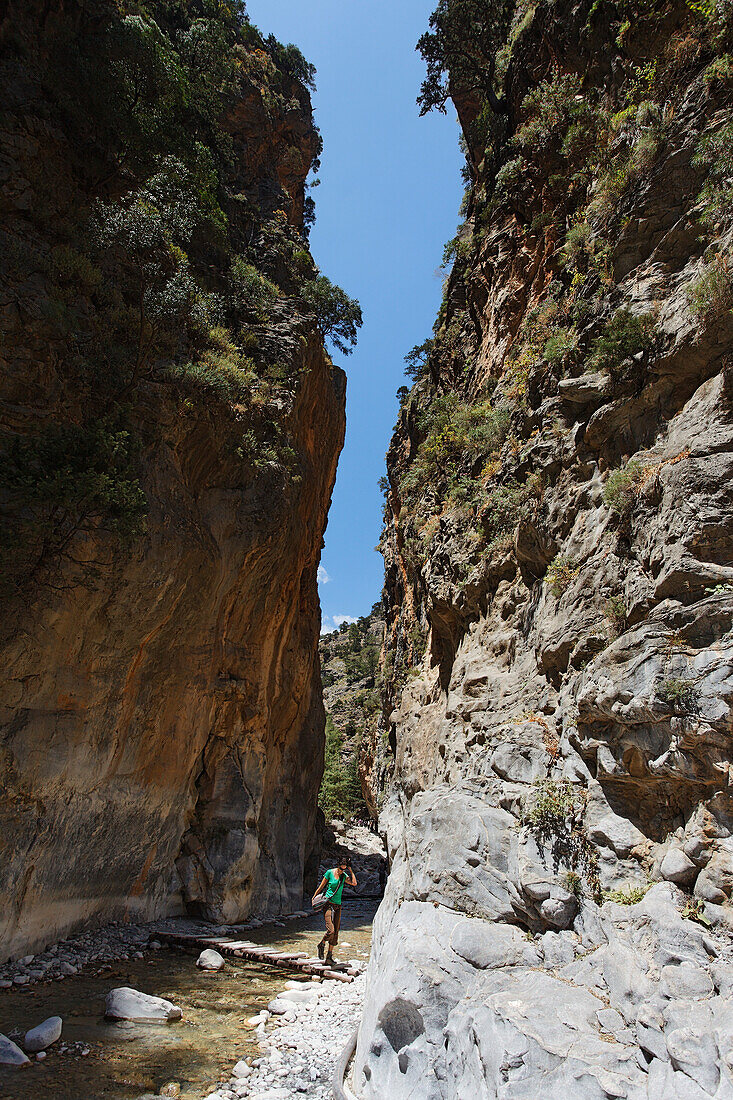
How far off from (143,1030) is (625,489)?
8.77 m

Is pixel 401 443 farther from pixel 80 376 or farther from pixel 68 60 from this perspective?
pixel 68 60

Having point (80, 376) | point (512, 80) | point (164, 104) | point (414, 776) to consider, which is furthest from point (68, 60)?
point (414, 776)

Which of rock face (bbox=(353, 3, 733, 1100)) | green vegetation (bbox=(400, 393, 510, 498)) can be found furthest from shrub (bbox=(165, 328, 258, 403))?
rock face (bbox=(353, 3, 733, 1100))

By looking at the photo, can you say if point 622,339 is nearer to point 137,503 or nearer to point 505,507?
point 505,507

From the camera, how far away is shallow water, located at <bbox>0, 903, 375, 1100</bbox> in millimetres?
5555

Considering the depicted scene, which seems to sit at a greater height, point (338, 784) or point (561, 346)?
point (561, 346)

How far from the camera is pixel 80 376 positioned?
36.7 ft

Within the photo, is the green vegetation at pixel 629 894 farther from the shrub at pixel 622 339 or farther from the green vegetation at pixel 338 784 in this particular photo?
the green vegetation at pixel 338 784

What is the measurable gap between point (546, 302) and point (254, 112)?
2176 centimetres

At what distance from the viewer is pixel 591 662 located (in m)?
5.55

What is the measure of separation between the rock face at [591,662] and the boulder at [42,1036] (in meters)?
3.81

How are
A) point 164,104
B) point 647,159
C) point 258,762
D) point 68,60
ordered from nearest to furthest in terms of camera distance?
1. point 647,159
2. point 68,60
3. point 164,104
4. point 258,762

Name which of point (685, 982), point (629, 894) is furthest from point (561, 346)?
point (685, 982)

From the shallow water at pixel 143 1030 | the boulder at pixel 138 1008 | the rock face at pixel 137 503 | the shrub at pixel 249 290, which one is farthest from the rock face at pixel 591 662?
the shrub at pixel 249 290
